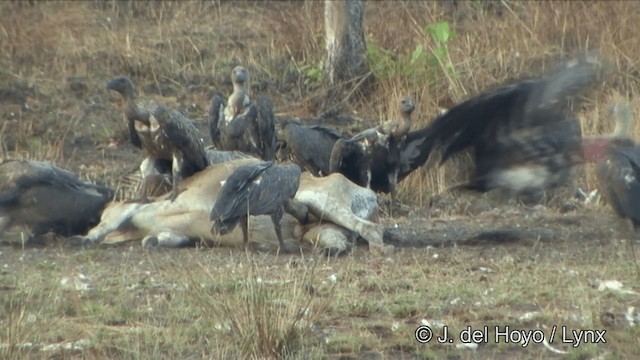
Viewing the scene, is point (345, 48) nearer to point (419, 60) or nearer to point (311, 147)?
point (419, 60)

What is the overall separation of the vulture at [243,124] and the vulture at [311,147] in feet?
1.11

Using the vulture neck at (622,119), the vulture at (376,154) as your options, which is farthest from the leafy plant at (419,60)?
the vulture neck at (622,119)

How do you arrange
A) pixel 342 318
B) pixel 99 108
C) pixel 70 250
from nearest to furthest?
pixel 342 318, pixel 70 250, pixel 99 108

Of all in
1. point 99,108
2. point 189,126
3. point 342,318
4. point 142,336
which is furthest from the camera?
point 99,108

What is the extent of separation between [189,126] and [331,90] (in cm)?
456

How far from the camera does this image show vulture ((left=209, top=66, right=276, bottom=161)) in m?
11.0

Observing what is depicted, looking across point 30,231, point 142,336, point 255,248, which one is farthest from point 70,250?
point 142,336

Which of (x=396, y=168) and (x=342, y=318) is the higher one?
(x=342, y=318)

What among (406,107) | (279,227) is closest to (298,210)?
(279,227)

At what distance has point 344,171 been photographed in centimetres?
1062

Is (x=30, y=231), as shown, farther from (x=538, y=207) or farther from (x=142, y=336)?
(x=538, y=207)

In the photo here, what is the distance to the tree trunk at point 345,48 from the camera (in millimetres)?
13258

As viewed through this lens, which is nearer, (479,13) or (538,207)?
(538,207)

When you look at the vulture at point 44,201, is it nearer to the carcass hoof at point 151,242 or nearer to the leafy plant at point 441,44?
the carcass hoof at point 151,242
